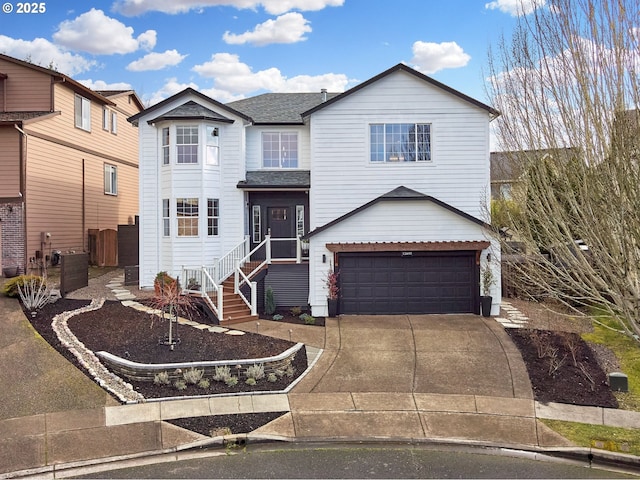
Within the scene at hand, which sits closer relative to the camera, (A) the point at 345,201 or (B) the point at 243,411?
(B) the point at 243,411

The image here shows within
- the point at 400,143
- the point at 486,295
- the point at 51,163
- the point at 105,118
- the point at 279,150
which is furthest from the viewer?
the point at 105,118

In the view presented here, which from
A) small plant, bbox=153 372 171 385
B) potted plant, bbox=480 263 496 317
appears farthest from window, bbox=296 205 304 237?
small plant, bbox=153 372 171 385

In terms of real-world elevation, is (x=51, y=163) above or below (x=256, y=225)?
above

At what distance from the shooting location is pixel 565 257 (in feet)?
26.6

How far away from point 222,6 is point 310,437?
13.7 meters

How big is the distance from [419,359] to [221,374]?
4562mm

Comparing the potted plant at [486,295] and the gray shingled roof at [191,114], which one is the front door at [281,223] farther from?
the potted plant at [486,295]

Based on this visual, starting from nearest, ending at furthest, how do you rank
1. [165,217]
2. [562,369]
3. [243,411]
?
[243,411], [562,369], [165,217]

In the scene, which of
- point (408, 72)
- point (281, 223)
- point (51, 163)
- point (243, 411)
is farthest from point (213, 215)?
point (243, 411)

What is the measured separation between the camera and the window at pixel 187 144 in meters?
16.8

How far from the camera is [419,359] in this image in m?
11.2

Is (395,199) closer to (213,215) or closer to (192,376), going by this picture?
(213,215)

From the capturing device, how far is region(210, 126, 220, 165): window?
16.9 m

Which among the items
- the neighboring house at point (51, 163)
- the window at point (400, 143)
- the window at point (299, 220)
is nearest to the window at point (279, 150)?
the window at point (299, 220)
